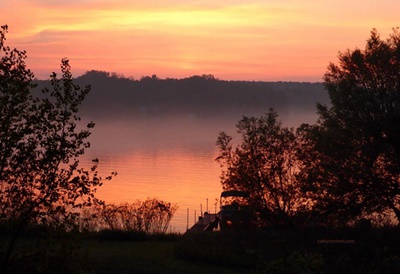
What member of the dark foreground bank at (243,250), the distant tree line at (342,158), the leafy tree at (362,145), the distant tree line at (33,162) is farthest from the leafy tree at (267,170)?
the distant tree line at (33,162)

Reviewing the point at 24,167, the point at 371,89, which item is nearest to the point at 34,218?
the point at 24,167

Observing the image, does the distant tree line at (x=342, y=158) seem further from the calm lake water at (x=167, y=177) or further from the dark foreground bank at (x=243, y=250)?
the calm lake water at (x=167, y=177)

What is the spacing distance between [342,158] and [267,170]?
18.3 ft

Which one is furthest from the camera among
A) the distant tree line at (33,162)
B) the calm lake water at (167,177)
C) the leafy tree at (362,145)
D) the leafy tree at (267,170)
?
the calm lake water at (167,177)

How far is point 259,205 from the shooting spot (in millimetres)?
39656

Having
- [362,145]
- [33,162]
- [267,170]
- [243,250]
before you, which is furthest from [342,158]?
[33,162]


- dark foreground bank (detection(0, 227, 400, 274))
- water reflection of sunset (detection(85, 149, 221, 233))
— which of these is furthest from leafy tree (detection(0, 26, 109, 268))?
water reflection of sunset (detection(85, 149, 221, 233))

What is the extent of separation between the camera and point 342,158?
123 ft

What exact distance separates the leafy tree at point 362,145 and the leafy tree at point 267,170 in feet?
7.84

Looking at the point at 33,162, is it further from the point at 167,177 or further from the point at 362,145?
the point at 167,177

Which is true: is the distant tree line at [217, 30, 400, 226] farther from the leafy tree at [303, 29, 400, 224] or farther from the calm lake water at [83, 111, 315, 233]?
the calm lake water at [83, 111, 315, 233]

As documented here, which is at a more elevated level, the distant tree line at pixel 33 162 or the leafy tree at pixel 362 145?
the leafy tree at pixel 362 145

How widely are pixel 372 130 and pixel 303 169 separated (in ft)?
16.2

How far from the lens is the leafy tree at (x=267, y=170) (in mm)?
40031
